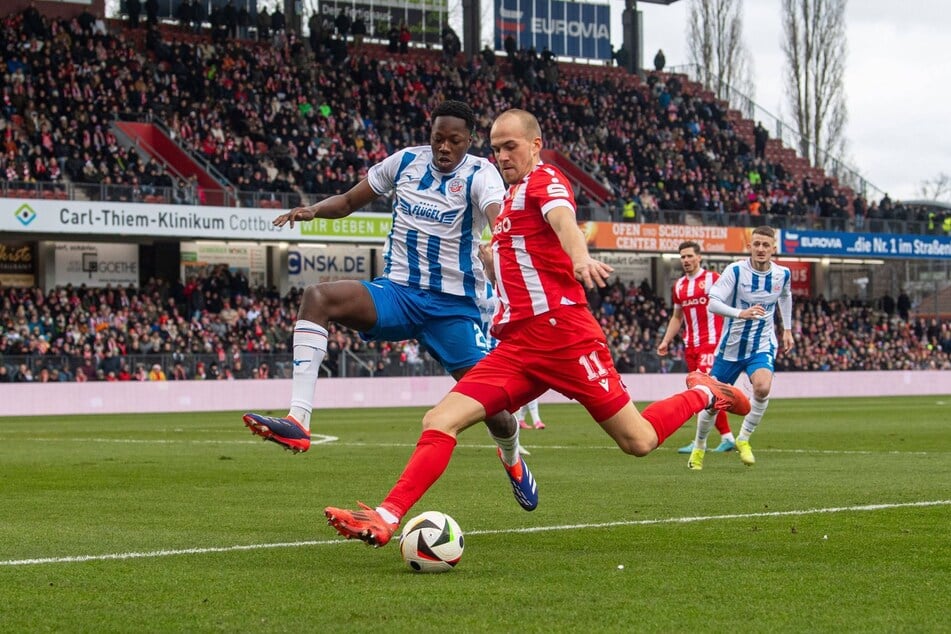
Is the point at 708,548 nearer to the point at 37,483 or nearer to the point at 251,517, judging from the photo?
the point at 251,517

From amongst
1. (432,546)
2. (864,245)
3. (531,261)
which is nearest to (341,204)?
(531,261)

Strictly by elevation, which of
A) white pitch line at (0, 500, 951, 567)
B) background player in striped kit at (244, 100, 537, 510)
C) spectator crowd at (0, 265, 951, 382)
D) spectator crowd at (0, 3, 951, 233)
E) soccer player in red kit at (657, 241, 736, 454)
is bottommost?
spectator crowd at (0, 265, 951, 382)

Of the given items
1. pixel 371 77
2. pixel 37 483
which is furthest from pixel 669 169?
pixel 37 483

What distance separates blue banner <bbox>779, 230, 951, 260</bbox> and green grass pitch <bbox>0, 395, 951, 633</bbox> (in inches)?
1345

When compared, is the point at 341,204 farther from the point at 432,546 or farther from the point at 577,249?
the point at 432,546

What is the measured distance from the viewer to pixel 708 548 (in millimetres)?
6758

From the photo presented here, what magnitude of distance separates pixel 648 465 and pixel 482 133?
109ft

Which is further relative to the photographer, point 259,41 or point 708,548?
point 259,41

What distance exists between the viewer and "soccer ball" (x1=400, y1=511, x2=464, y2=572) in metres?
6.11

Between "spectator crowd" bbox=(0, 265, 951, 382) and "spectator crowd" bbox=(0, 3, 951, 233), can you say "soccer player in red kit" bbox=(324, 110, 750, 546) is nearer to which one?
"spectator crowd" bbox=(0, 265, 951, 382)

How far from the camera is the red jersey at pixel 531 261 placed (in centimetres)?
689

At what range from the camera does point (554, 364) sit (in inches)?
268

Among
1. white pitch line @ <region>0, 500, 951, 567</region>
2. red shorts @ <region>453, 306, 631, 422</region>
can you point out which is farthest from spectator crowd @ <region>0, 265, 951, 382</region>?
red shorts @ <region>453, 306, 631, 422</region>

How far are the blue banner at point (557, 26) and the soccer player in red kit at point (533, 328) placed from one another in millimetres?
47486
